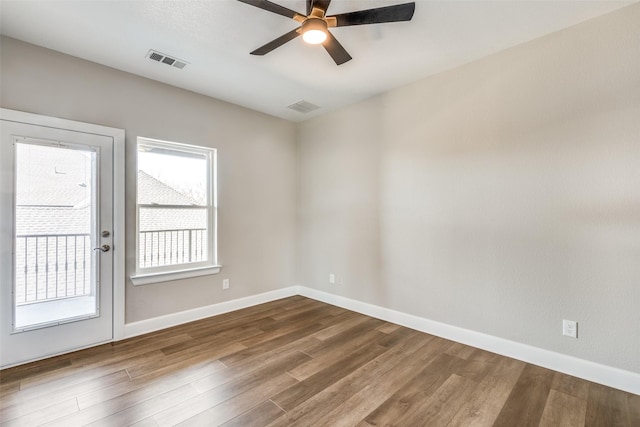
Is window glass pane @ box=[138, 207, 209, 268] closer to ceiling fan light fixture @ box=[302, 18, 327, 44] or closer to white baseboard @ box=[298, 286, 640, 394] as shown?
white baseboard @ box=[298, 286, 640, 394]

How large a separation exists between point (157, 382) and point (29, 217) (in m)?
1.78

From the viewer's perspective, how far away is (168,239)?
338 cm

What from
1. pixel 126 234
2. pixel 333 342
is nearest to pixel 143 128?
pixel 126 234

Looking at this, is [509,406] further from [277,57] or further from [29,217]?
[29,217]

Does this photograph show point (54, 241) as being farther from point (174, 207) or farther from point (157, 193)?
point (174, 207)

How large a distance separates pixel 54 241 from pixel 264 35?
255 centimetres

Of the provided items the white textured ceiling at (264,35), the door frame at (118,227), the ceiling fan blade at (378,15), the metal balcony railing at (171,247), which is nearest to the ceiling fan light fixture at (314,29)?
the ceiling fan blade at (378,15)

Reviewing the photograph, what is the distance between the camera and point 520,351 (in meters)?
2.49

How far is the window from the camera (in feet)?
10.4

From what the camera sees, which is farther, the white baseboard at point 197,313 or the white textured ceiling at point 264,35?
the white baseboard at point 197,313

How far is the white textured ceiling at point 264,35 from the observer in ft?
6.84

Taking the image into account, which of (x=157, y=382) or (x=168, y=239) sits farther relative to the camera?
(x=168, y=239)

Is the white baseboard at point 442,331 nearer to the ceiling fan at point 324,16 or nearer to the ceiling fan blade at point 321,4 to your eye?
the ceiling fan at point 324,16

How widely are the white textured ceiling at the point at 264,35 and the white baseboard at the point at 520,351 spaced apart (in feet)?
8.60
